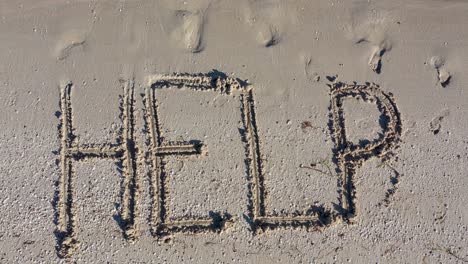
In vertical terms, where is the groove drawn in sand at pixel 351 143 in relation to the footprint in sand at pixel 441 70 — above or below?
below

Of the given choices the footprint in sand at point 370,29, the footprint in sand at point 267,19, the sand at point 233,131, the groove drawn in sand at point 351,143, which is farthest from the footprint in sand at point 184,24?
the footprint in sand at point 370,29

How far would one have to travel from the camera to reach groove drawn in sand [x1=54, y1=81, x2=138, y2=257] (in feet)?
22.2

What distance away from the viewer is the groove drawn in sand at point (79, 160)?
6.77 metres

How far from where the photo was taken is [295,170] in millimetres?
6938

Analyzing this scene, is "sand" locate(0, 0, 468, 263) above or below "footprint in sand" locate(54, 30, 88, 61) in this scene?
below

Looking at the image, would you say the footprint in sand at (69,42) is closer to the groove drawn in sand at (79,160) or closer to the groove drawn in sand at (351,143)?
the groove drawn in sand at (79,160)

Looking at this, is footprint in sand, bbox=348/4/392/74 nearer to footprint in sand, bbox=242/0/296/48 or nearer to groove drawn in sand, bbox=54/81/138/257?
footprint in sand, bbox=242/0/296/48

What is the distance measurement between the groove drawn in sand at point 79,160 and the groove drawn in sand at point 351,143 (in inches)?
136

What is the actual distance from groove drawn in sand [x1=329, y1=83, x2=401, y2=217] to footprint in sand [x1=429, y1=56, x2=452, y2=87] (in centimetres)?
93

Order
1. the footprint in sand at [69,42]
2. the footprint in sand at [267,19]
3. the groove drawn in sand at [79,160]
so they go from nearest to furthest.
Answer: the groove drawn in sand at [79,160]
the footprint in sand at [69,42]
the footprint in sand at [267,19]

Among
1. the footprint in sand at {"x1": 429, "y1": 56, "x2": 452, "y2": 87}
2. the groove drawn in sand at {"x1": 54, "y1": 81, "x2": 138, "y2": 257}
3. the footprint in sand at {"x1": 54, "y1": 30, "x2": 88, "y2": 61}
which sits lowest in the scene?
the groove drawn in sand at {"x1": 54, "y1": 81, "x2": 138, "y2": 257}

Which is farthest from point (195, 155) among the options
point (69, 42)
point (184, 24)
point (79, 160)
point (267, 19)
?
point (69, 42)

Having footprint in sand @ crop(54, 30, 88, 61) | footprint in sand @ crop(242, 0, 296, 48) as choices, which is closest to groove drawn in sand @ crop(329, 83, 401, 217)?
footprint in sand @ crop(242, 0, 296, 48)

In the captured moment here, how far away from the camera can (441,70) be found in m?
7.05
